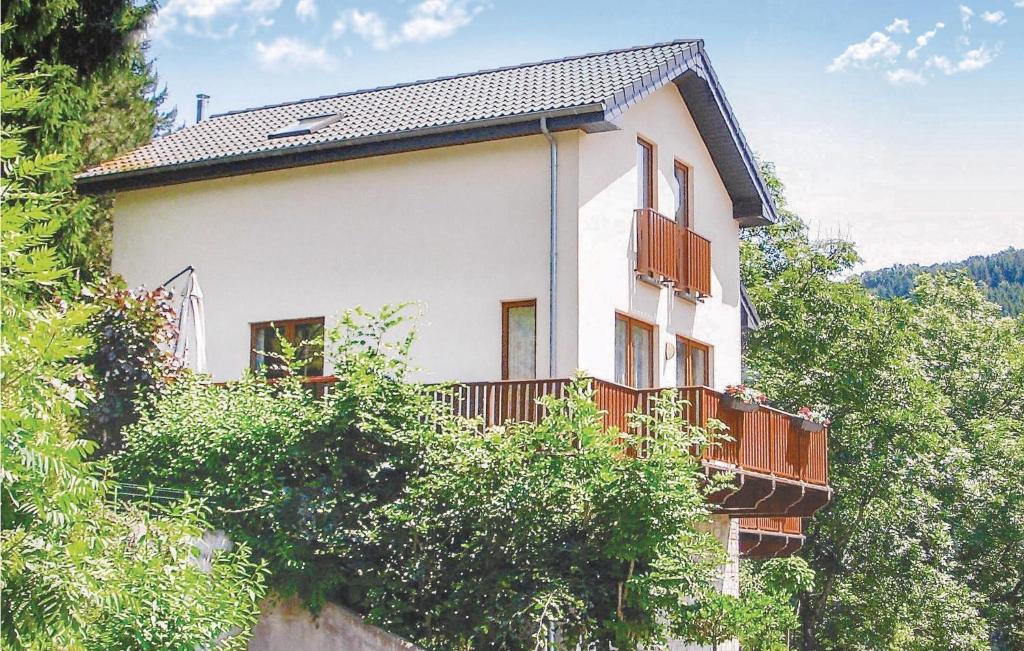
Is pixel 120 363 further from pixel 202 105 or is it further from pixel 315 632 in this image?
pixel 202 105

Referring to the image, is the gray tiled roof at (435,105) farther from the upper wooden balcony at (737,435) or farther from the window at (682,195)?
the upper wooden balcony at (737,435)

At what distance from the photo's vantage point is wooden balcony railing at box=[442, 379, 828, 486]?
1798cm

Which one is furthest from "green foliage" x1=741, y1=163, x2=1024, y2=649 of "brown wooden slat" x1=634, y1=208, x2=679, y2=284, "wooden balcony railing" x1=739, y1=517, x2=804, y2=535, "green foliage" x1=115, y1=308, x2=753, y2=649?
"green foliage" x1=115, y1=308, x2=753, y2=649

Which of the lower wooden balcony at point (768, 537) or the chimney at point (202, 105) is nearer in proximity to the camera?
the lower wooden balcony at point (768, 537)

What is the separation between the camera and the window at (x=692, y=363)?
2373 centimetres

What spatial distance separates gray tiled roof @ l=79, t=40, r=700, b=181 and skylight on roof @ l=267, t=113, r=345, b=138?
17 centimetres

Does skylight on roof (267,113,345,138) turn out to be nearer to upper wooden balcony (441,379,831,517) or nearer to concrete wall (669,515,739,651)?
upper wooden balcony (441,379,831,517)

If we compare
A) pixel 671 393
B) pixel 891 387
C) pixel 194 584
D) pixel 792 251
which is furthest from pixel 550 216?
pixel 792 251

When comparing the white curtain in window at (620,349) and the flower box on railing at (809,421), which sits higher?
the white curtain in window at (620,349)

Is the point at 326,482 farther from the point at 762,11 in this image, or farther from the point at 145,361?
the point at 762,11

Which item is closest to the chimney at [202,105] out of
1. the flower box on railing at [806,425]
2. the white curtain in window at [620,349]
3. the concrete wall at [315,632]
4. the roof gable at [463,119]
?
the roof gable at [463,119]

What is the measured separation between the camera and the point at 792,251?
33094mm

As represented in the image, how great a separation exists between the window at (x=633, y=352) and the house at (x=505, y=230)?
37 mm

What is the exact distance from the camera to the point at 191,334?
1917 centimetres
